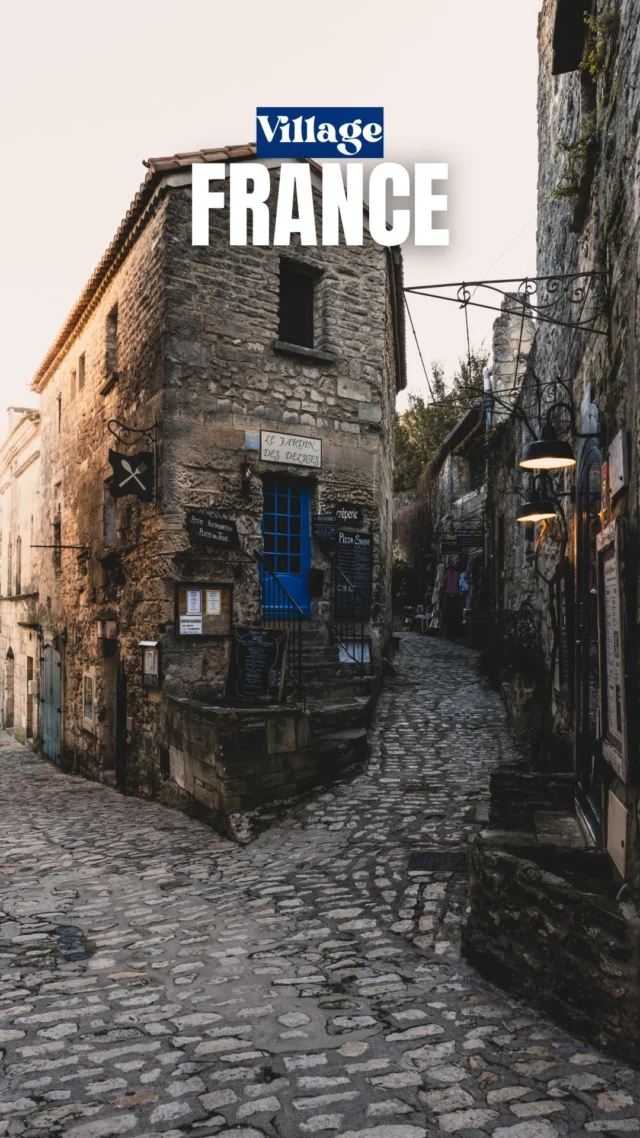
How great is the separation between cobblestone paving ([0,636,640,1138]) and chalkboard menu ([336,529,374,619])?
326 cm

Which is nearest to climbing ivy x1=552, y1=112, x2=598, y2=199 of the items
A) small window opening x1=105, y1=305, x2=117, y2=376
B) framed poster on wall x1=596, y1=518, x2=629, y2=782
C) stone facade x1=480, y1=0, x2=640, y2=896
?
stone facade x1=480, y1=0, x2=640, y2=896

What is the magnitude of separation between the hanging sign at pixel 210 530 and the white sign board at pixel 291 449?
3.46 feet

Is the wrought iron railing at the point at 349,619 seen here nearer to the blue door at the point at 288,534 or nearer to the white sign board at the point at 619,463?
the blue door at the point at 288,534

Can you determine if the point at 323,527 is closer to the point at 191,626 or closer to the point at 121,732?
the point at 191,626

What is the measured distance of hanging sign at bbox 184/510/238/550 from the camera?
27.8ft

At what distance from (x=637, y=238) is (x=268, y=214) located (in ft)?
23.4

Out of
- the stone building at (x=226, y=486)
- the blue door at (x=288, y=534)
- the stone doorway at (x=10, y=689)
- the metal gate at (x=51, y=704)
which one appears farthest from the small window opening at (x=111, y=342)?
the stone doorway at (x=10, y=689)

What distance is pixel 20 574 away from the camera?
59.3ft

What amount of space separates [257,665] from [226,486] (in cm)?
226

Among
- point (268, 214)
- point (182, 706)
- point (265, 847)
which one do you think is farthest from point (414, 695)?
point (268, 214)

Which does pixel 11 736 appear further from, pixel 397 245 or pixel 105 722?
pixel 397 245

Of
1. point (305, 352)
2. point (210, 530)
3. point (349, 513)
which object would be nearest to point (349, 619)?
point (349, 513)

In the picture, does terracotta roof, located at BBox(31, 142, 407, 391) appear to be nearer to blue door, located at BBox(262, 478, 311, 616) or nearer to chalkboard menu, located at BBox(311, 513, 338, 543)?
blue door, located at BBox(262, 478, 311, 616)

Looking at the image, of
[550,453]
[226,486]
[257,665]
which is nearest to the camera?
[550,453]
